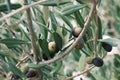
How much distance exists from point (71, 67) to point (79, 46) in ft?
4.44

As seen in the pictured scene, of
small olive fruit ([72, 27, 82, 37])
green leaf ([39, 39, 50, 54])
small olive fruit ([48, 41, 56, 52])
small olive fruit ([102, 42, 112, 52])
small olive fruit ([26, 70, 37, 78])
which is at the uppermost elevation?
small olive fruit ([72, 27, 82, 37])

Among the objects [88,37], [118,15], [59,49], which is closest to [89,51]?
[88,37]

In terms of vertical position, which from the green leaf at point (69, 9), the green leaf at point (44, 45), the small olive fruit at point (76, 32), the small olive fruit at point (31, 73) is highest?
the green leaf at point (69, 9)

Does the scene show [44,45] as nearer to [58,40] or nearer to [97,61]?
[58,40]

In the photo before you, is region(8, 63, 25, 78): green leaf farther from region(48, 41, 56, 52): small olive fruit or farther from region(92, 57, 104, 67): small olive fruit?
region(92, 57, 104, 67): small olive fruit

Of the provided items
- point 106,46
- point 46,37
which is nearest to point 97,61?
point 106,46

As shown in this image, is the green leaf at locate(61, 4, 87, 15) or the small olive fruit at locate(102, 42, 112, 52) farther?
the small olive fruit at locate(102, 42, 112, 52)

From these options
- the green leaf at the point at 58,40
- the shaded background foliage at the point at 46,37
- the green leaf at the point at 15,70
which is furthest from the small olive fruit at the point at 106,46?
the green leaf at the point at 15,70

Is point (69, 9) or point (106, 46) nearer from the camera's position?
point (69, 9)

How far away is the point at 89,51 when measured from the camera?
1102 mm

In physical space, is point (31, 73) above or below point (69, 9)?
below

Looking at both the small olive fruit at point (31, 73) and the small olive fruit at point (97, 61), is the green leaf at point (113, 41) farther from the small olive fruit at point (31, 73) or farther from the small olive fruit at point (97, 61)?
the small olive fruit at point (31, 73)

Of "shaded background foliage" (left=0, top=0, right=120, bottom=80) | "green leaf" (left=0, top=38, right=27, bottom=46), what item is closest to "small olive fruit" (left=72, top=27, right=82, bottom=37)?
"shaded background foliage" (left=0, top=0, right=120, bottom=80)

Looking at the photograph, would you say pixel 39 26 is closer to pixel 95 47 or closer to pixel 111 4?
pixel 95 47
